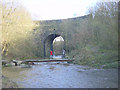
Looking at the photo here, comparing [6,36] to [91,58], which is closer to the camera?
[91,58]

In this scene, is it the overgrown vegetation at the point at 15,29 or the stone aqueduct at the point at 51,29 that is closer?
the overgrown vegetation at the point at 15,29

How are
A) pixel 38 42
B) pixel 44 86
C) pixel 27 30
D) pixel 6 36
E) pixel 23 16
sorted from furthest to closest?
pixel 38 42, pixel 27 30, pixel 23 16, pixel 6 36, pixel 44 86

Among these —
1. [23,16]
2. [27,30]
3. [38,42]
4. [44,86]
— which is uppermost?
[23,16]

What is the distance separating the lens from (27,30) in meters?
17.8

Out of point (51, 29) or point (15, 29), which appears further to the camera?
point (51, 29)

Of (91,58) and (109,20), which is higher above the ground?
(109,20)

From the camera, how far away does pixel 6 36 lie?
1556 cm

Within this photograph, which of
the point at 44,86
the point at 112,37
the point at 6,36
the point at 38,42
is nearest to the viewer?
the point at 44,86

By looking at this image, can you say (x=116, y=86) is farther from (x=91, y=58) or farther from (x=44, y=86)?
(x=91, y=58)

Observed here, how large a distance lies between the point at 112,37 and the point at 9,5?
491 inches

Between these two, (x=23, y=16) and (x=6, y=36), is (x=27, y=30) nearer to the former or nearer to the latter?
(x=23, y=16)

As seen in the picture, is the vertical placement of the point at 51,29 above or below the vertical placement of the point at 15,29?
above

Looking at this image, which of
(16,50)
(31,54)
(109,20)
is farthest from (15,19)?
(109,20)

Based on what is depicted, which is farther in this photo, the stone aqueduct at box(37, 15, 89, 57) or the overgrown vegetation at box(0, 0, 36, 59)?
the stone aqueduct at box(37, 15, 89, 57)
